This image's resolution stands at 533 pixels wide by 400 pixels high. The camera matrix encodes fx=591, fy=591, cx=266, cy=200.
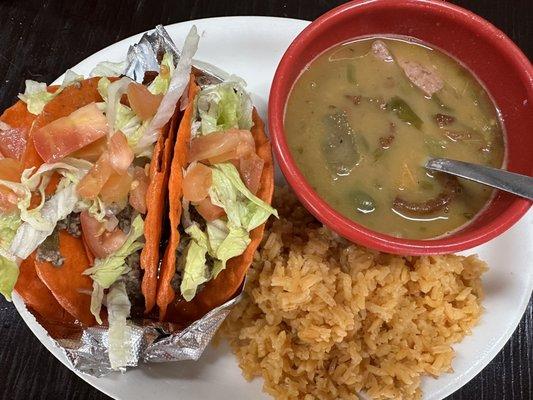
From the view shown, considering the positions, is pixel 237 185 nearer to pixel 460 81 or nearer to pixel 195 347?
pixel 195 347

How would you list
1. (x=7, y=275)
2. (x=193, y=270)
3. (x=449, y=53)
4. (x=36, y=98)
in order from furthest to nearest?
(x=449, y=53) < (x=36, y=98) < (x=193, y=270) < (x=7, y=275)

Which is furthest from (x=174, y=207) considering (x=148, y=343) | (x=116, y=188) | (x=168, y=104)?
(x=148, y=343)

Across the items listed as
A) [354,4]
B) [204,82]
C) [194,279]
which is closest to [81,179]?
[194,279]

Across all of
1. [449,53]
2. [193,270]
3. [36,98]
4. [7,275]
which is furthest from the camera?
[449,53]

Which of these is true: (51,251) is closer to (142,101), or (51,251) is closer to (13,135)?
(13,135)

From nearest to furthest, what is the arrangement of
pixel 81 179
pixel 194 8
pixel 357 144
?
pixel 81 179 < pixel 357 144 < pixel 194 8
